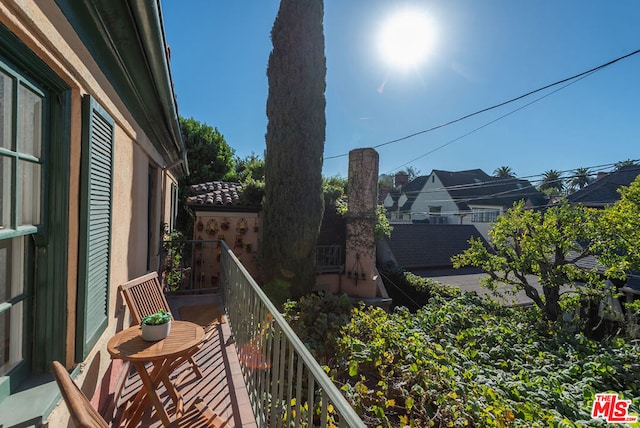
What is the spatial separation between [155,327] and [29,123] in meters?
1.65

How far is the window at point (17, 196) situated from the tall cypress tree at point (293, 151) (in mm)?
5891

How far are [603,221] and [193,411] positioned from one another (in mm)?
6968

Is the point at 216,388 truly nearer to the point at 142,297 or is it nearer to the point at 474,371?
the point at 142,297

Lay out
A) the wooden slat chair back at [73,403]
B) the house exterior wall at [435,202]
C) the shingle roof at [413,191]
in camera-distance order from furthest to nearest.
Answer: the shingle roof at [413,191] < the house exterior wall at [435,202] < the wooden slat chair back at [73,403]

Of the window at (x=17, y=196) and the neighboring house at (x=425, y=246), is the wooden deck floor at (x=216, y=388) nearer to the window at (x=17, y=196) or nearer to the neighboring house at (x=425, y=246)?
the window at (x=17, y=196)

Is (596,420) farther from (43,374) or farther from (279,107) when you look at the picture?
(279,107)

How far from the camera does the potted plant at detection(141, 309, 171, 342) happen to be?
227cm

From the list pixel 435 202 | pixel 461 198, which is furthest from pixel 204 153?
pixel 461 198

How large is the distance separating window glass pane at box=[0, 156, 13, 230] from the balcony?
4.25 feet

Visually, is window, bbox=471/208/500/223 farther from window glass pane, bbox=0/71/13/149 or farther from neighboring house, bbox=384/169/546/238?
window glass pane, bbox=0/71/13/149

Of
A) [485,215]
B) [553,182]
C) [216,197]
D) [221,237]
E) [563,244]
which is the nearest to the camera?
[563,244]

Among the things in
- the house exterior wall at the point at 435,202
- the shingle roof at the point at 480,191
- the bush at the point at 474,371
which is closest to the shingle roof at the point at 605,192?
the shingle roof at the point at 480,191

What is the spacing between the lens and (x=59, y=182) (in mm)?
1443

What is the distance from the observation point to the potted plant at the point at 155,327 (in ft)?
7.44
